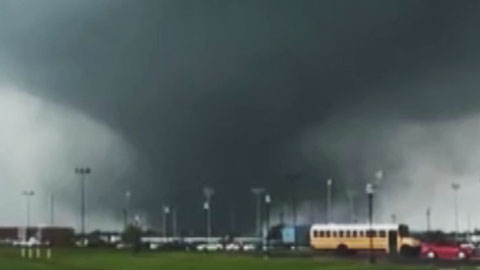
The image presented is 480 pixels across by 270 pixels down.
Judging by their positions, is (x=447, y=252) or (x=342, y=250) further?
(x=342, y=250)

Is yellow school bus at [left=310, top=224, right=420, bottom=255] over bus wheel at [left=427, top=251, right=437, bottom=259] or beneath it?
over

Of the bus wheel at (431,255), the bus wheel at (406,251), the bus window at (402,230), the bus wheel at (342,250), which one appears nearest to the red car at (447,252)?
the bus wheel at (431,255)

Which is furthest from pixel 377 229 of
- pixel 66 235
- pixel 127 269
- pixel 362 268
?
pixel 66 235

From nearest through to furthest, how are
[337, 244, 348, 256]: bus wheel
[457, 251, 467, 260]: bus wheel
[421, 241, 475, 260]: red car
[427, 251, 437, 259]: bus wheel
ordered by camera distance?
1. [457, 251, 467, 260]: bus wheel
2. [421, 241, 475, 260]: red car
3. [427, 251, 437, 259]: bus wheel
4. [337, 244, 348, 256]: bus wheel

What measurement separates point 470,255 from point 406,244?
319 inches

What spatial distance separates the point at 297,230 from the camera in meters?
160

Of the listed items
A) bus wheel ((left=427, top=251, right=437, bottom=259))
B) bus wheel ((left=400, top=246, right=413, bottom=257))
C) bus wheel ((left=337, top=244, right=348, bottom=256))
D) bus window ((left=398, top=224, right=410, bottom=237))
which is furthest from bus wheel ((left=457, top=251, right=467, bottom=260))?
bus wheel ((left=337, top=244, right=348, bottom=256))

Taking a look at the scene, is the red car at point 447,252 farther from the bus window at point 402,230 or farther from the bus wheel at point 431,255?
the bus window at point 402,230

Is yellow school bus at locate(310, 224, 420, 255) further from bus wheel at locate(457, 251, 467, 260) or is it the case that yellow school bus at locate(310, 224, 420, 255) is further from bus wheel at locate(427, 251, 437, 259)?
bus wheel at locate(457, 251, 467, 260)

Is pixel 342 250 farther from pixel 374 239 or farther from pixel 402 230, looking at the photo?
pixel 402 230

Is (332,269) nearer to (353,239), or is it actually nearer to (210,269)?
(210,269)

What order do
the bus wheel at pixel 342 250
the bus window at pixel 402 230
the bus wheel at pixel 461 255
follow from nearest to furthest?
the bus wheel at pixel 461 255 → the bus wheel at pixel 342 250 → the bus window at pixel 402 230

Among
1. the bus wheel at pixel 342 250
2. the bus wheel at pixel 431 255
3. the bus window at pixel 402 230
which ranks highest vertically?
the bus window at pixel 402 230

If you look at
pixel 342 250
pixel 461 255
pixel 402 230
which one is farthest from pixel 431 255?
pixel 342 250
